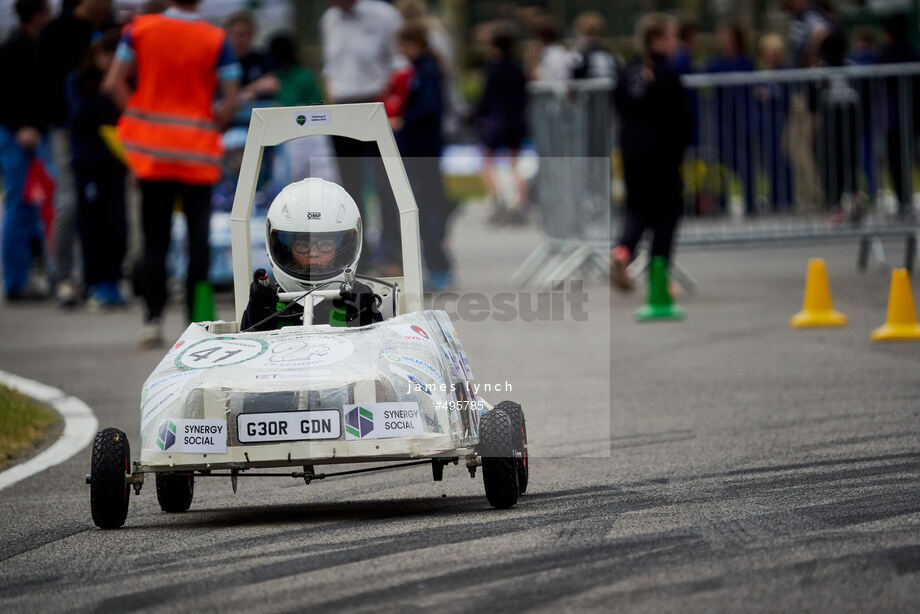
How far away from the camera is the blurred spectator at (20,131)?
1584 centimetres

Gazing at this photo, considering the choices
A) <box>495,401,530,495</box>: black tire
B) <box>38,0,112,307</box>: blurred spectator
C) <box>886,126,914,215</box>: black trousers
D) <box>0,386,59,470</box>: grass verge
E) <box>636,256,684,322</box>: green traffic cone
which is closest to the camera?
<box>495,401,530,495</box>: black tire

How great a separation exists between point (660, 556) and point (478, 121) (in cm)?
1877

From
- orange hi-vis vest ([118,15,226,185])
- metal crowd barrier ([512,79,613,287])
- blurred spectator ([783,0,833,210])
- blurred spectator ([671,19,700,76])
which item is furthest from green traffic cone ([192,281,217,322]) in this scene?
blurred spectator ([671,19,700,76])

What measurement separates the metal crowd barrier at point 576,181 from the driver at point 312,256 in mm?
8584

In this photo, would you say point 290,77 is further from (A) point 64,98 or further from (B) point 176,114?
→ (B) point 176,114

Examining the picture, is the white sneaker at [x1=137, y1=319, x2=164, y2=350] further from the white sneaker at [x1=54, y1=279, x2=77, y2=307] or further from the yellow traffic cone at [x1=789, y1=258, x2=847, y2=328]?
the yellow traffic cone at [x1=789, y1=258, x2=847, y2=328]

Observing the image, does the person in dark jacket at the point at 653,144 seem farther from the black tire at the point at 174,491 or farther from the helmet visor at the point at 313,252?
the black tire at the point at 174,491

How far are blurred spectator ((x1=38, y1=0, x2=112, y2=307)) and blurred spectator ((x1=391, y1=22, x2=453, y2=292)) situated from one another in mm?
2823

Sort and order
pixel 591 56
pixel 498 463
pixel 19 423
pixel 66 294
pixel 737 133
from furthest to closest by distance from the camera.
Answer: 1. pixel 591 56
2. pixel 737 133
3. pixel 66 294
4. pixel 19 423
5. pixel 498 463

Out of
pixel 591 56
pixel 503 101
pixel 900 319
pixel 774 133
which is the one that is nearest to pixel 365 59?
pixel 774 133

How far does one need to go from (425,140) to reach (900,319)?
5.67 m

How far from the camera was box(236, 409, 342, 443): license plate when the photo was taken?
6199mm

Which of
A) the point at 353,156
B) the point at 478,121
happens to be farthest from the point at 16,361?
the point at 478,121

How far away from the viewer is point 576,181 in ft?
52.9
